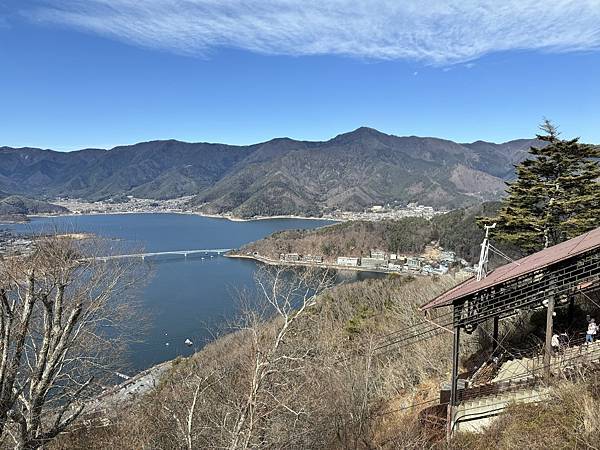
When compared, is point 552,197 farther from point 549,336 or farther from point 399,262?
point 399,262

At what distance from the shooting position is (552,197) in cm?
1065

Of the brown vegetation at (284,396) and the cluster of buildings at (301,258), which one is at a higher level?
the brown vegetation at (284,396)

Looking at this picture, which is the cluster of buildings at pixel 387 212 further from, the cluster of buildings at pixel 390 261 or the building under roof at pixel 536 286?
the building under roof at pixel 536 286

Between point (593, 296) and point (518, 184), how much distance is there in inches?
140

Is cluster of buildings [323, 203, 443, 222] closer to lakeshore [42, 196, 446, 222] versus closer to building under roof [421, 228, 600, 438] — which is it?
lakeshore [42, 196, 446, 222]

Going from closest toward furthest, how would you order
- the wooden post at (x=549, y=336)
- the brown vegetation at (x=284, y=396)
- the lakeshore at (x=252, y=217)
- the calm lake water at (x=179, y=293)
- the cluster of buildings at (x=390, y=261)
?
the brown vegetation at (x=284, y=396)
the wooden post at (x=549, y=336)
the calm lake water at (x=179, y=293)
the cluster of buildings at (x=390, y=261)
the lakeshore at (x=252, y=217)

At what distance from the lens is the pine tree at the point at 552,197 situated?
10141 millimetres

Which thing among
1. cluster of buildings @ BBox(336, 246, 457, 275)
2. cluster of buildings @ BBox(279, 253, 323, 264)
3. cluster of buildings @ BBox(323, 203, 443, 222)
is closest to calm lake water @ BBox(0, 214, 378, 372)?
cluster of buildings @ BBox(279, 253, 323, 264)

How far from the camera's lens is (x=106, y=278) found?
18.9ft

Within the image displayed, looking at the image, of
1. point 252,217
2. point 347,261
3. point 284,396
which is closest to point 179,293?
point 347,261

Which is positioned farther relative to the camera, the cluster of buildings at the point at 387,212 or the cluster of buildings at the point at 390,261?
the cluster of buildings at the point at 387,212

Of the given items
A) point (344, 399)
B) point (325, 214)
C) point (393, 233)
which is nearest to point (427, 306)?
point (344, 399)

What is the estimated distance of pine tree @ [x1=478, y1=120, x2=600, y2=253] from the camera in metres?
10.1

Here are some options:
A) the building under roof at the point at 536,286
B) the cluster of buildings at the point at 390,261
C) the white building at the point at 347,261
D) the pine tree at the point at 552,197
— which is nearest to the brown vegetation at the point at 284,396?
the building under roof at the point at 536,286
